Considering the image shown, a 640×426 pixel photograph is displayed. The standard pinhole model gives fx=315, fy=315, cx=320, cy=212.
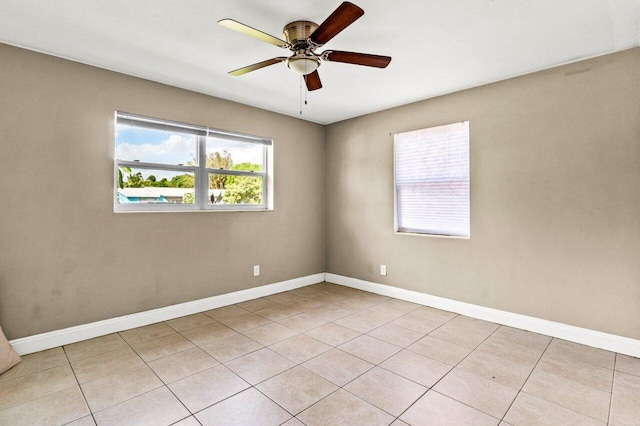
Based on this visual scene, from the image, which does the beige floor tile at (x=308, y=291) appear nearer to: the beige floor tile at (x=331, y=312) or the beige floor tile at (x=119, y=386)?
the beige floor tile at (x=331, y=312)

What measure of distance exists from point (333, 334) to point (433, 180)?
7.05 ft

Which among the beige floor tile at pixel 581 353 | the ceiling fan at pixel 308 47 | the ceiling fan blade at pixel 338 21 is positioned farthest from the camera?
the beige floor tile at pixel 581 353

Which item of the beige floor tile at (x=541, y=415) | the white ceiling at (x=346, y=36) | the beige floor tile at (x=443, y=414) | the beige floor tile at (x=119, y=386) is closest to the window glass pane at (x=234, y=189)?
the white ceiling at (x=346, y=36)

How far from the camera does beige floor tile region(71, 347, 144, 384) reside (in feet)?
7.48

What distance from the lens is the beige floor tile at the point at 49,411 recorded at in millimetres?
1779

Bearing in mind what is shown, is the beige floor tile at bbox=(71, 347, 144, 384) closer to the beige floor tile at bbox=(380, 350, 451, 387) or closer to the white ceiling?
the beige floor tile at bbox=(380, 350, 451, 387)

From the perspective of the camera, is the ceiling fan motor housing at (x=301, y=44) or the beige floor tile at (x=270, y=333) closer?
the ceiling fan motor housing at (x=301, y=44)

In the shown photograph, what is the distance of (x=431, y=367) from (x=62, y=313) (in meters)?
3.14

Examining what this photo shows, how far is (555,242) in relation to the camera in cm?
292

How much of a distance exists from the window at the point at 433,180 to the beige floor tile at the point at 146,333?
293cm

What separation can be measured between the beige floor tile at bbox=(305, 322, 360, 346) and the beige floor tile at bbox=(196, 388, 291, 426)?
3.14 ft

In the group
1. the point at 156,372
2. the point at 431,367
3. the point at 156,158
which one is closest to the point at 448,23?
the point at 431,367

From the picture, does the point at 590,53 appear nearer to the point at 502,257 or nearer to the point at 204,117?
the point at 502,257

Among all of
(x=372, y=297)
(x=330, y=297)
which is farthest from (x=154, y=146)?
(x=372, y=297)
